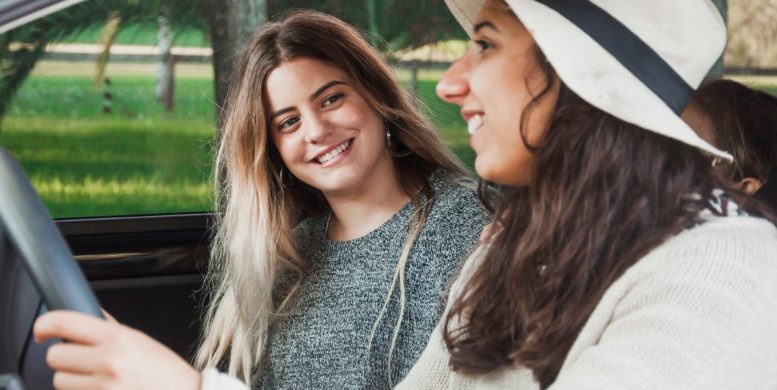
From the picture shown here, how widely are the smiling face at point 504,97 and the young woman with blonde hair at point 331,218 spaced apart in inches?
28.9

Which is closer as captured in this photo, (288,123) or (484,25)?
(484,25)

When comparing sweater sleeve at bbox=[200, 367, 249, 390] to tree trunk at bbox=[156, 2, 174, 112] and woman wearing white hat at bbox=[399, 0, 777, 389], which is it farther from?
tree trunk at bbox=[156, 2, 174, 112]

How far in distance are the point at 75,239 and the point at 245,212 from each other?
0.58 metres

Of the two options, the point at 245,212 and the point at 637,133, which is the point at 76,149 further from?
the point at 637,133

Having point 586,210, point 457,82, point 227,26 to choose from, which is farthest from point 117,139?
point 586,210

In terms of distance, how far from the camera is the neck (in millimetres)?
1984

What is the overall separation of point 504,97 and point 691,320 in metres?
0.29

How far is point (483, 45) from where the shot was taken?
3.78 feet

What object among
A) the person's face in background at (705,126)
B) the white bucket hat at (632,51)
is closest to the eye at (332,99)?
the person's face in background at (705,126)

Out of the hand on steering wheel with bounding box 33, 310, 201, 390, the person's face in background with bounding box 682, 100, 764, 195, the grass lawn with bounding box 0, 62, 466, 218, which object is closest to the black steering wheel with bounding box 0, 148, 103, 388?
the hand on steering wheel with bounding box 33, 310, 201, 390

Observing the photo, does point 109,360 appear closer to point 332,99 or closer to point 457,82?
point 457,82

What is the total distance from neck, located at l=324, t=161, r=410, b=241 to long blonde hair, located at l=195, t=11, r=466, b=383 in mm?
31

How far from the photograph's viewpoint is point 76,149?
261 centimetres

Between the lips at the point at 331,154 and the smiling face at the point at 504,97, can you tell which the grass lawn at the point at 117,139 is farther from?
the smiling face at the point at 504,97
